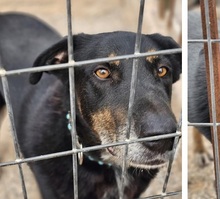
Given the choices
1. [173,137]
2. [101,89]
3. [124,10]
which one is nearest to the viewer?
[173,137]

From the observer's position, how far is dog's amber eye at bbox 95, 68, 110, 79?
74.7 inches

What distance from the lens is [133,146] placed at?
1835 millimetres

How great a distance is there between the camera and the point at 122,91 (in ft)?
6.05

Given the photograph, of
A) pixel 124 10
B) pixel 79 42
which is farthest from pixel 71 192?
pixel 124 10

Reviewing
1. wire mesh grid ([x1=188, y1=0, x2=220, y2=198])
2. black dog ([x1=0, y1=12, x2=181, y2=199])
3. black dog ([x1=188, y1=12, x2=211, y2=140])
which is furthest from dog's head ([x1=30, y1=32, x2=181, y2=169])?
black dog ([x1=188, y1=12, x2=211, y2=140])

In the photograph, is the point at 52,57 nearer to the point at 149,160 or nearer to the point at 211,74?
the point at 149,160

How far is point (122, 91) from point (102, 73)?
0.42 feet

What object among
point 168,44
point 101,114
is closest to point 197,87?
point 168,44

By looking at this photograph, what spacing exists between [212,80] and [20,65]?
1.39 metres

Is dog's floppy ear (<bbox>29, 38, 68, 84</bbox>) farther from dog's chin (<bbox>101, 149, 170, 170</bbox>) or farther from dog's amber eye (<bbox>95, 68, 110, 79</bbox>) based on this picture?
dog's chin (<bbox>101, 149, 170, 170</bbox>)

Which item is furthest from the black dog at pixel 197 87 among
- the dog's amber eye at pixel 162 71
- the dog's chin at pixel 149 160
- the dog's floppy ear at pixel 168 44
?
the dog's chin at pixel 149 160

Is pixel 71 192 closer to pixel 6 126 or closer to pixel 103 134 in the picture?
pixel 103 134

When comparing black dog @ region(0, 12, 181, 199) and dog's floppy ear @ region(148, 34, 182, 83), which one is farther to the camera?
dog's floppy ear @ region(148, 34, 182, 83)

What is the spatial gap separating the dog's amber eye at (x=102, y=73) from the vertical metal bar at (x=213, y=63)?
416 mm
